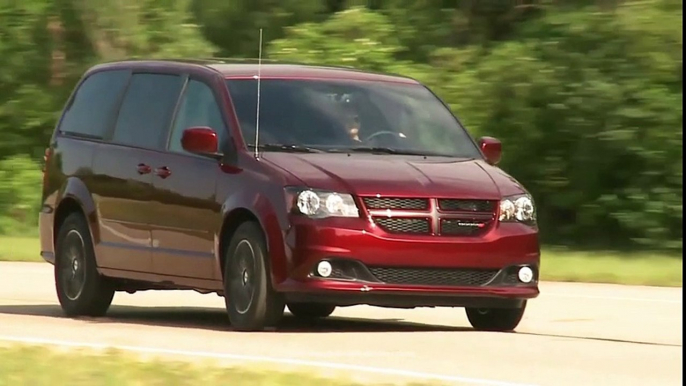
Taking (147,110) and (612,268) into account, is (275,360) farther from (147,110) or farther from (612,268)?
(612,268)

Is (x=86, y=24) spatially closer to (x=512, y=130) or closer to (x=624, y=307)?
(x=512, y=130)

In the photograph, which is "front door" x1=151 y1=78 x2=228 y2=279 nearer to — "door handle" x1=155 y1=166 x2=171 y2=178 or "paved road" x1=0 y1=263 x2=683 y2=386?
"door handle" x1=155 y1=166 x2=171 y2=178

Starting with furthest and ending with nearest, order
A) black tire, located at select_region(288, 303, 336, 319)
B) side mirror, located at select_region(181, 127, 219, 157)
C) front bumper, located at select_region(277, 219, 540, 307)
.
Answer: black tire, located at select_region(288, 303, 336, 319) < side mirror, located at select_region(181, 127, 219, 157) < front bumper, located at select_region(277, 219, 540, 307)

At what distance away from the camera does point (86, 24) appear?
91.6 feet

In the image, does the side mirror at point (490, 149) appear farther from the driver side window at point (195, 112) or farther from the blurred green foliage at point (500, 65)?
the blurred green foliage at point (500, 65)

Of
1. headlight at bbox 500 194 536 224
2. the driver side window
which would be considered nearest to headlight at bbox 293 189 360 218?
headlight at bbox 500 194 536 224

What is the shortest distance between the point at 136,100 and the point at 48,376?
5079mm

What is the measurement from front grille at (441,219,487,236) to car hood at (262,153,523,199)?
161 mm

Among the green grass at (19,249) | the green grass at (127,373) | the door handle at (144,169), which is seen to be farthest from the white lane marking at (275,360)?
the green grass at (19,249)

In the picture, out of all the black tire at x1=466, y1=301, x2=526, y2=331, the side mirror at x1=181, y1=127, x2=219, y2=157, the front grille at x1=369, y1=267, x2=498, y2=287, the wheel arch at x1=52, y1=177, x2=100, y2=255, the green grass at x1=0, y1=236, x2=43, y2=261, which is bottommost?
the green grass at x1=0, y1=236, x2=43, y2=261

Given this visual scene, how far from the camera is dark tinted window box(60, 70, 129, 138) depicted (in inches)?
544

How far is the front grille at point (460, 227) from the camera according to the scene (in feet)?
37.7

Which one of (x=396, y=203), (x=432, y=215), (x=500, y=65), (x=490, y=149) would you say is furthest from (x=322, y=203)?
(x=500, y=65)

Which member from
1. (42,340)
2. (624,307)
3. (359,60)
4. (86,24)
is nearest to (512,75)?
(359,60)
